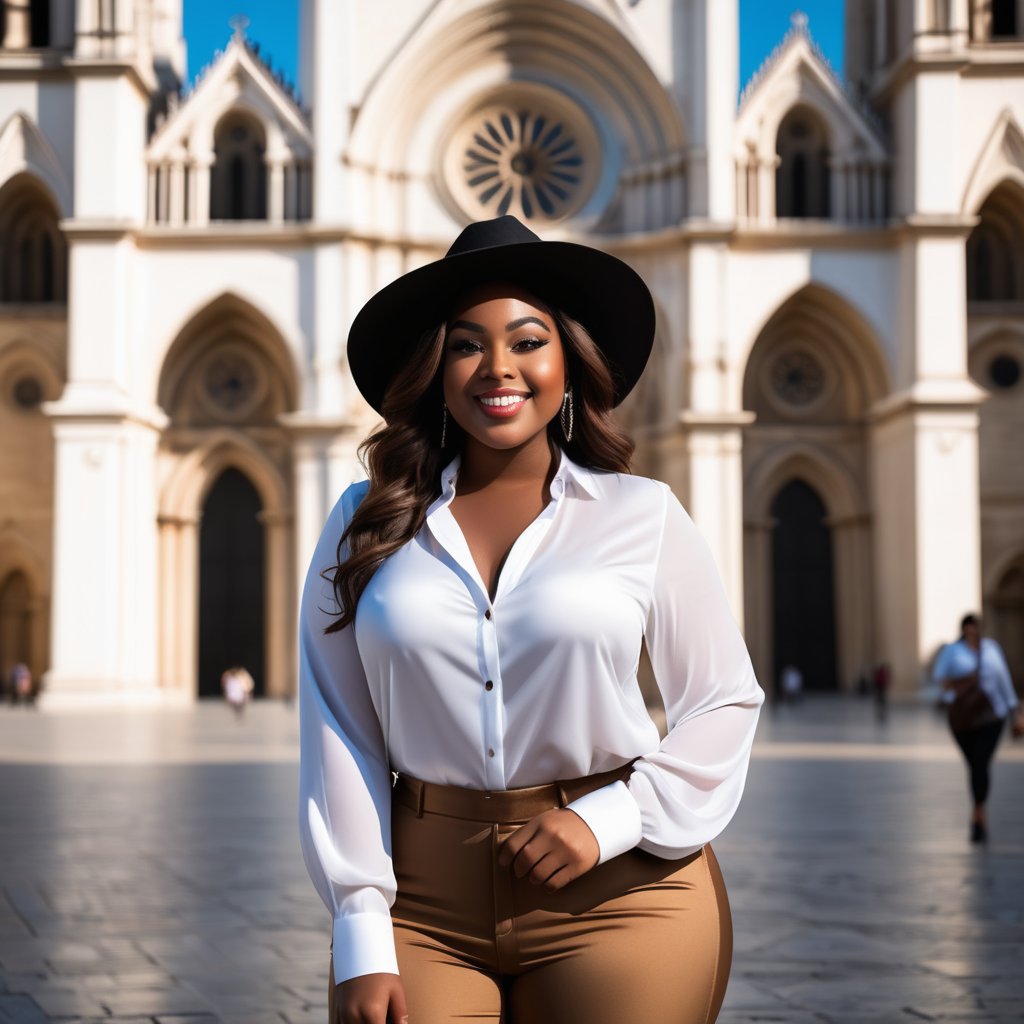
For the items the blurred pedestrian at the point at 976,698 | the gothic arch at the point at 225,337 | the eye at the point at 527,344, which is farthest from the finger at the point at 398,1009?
the gothic arch at the point at 225,337

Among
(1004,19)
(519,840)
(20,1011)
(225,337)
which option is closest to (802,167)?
(1004,19)

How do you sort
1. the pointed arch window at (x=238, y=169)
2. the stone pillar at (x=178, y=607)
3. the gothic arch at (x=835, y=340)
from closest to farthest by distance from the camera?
the gothic arch at (x=835, y=340) < the stone pillar at (x=178, y=607) < the pointed arch window at (x=238, y=169)

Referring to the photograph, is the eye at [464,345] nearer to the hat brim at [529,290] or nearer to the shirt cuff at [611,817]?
the hat brim at [529,290]

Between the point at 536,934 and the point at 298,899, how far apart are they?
585cm

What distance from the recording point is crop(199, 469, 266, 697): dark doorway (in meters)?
33.0

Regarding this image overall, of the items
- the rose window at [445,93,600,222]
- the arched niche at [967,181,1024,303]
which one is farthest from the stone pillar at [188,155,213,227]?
the arched niche at [967,181,1024,303]

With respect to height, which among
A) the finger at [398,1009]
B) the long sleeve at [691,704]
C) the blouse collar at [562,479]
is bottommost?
the finger at [398,1009]

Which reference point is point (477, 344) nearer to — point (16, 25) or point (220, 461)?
point (220, 461)

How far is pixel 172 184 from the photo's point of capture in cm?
3158

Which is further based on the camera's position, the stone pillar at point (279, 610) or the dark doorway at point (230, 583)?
the dark doorway at point (230, 583)

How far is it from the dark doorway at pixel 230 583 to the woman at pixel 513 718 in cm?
3095

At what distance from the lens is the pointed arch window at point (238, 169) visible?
3231 cm

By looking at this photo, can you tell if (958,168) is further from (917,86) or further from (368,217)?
(368,217)

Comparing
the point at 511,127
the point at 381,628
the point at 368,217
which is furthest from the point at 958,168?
the point at 381,628
